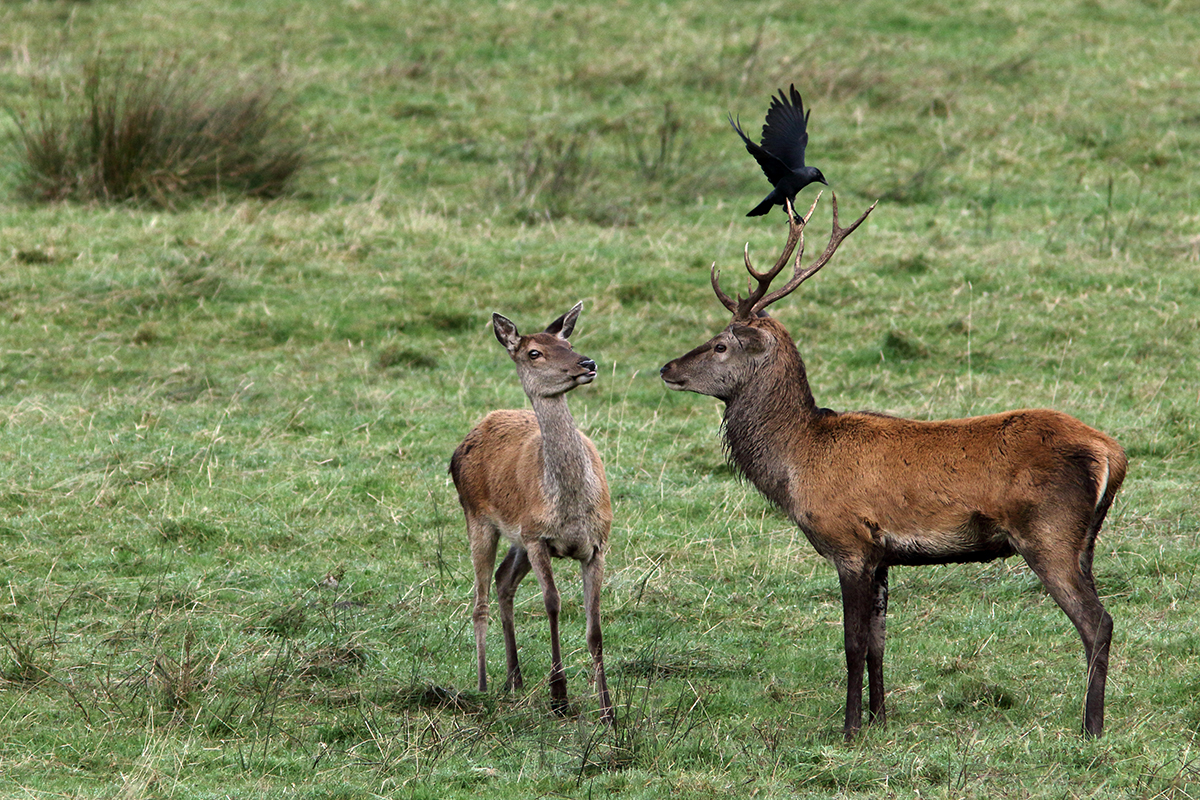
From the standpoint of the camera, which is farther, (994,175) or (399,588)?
(994,175)

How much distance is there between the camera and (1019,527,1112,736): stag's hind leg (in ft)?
18.0

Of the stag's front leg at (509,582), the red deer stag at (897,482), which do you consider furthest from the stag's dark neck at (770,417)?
the stag's front leg at (509,582)

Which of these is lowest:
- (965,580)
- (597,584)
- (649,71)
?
(965,580)

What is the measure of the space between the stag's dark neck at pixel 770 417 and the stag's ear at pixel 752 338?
68 millimetres

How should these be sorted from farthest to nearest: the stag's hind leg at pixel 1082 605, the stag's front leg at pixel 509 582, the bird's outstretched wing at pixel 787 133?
the bird's outstretched wing at pixel 787 133 < the stag's front leg at pixel 509 582 < the stag's hind leg at pixel 1082 605

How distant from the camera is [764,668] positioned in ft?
21.8

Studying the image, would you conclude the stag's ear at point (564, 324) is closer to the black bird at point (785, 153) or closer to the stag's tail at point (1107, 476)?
the black bird at point (785, 153)

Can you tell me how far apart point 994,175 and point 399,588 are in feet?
30.3

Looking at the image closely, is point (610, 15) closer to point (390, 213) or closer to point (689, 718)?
point (390, 213)

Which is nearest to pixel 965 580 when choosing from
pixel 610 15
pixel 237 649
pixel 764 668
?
pixel 764 668

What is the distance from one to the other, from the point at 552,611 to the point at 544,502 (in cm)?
50

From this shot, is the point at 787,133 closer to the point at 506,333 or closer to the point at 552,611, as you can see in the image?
the point at 506,333

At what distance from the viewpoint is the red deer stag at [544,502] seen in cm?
646

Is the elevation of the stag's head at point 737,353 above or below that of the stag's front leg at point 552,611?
above
